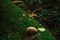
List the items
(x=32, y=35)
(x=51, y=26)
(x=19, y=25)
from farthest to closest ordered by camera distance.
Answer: (x=51, y=26)
(x=19, y=25)
(x=32, y=35)

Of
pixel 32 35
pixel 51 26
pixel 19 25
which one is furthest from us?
pixel 51 26

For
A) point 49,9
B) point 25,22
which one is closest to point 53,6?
point 49,9

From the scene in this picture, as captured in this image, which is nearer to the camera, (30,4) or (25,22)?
(25,22)

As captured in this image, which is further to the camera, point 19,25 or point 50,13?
point 50,13

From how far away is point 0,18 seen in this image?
446 cm

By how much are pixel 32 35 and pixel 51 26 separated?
1723mm

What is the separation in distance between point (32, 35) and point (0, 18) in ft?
2.64

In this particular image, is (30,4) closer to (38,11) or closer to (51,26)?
(38,11)

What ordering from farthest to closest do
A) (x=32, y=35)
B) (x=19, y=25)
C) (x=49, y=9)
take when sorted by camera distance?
1. (x=49, y=9)
2. (x=19, y=25)
3. (x=32, y=35)

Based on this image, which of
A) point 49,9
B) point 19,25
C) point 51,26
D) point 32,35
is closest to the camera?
point 32,35

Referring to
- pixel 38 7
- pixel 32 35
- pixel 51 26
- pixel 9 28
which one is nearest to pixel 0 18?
pixel 9 28

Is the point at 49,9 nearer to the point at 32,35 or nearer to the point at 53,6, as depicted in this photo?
the point at 53,6

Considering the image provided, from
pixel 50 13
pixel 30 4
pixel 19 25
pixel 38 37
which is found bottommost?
pixel 38 37

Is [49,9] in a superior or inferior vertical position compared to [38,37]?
superior
